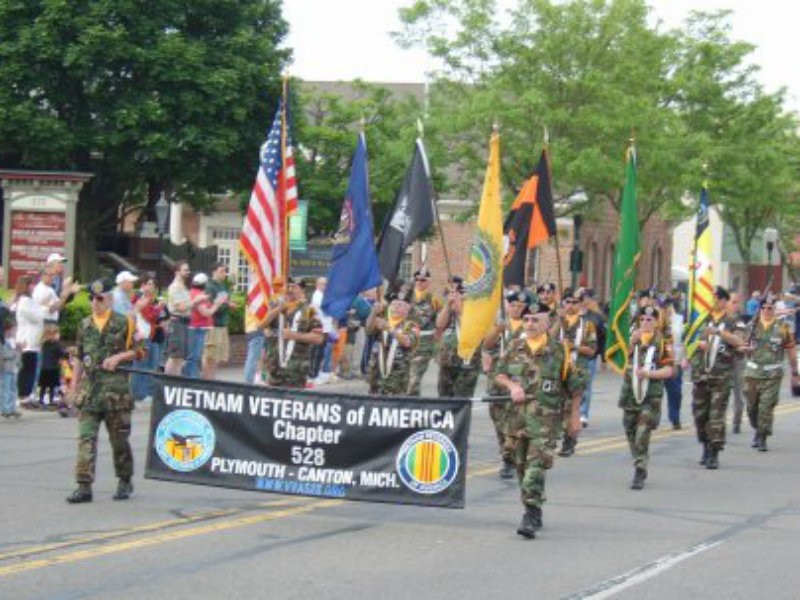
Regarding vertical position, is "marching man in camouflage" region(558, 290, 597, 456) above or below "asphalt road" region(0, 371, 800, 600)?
above

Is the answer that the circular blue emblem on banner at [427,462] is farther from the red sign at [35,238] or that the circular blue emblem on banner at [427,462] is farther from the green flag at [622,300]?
the red sign at [35,238]

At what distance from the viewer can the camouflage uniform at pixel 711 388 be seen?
16.8m

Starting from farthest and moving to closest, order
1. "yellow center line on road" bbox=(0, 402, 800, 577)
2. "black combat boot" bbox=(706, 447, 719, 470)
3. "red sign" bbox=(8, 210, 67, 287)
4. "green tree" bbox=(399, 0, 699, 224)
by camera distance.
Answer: "green tree" bbox=(399, 0, 699, 224) → "red sign" bbox=(8, 210, 67, 287) → "black combat boot" bbox=(706, 447, 719, 470) → "yellow center line on road" bbox=(0, 402, 800, 577)

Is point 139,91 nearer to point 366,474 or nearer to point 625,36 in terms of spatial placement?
point 625,36

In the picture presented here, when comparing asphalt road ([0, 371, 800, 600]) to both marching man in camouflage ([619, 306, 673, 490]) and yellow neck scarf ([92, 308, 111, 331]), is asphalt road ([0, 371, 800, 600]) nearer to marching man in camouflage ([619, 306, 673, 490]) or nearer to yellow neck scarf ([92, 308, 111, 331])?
marching man in camouflage ([619, 306, 673, 490])

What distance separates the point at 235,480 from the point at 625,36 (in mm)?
28339

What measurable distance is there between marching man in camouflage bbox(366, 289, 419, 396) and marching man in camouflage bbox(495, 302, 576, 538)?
351 centimetres

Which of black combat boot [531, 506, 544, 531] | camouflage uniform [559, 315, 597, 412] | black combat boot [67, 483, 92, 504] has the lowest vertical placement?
black combat boot [67, 483, 92, 504]

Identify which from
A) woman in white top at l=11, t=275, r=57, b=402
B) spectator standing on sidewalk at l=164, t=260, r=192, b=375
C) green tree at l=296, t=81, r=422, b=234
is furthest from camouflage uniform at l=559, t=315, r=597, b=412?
green tree at l=296, t=81, r=422, b=234

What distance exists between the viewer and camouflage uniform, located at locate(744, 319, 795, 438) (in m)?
18.8

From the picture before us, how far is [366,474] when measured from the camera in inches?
463

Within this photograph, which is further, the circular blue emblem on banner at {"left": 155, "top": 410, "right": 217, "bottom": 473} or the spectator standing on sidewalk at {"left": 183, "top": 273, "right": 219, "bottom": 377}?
the spectator standing on sidewalk at {"left": 183, "top": 273, "right": 219, "bottom": 377}

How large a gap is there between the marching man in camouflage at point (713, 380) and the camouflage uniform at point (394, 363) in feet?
11.4

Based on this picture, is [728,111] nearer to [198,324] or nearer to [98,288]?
[198,324]
